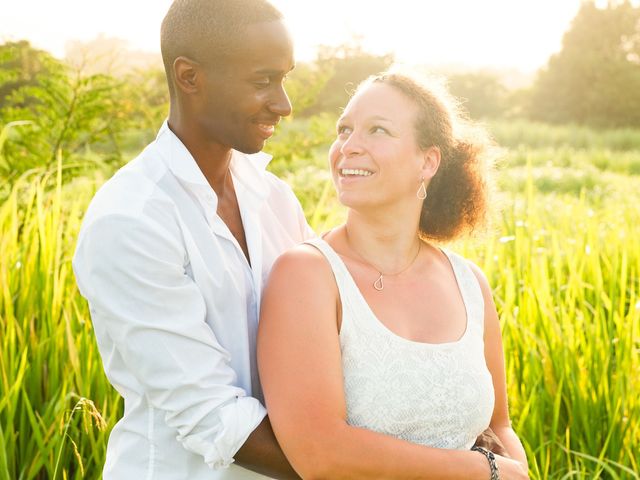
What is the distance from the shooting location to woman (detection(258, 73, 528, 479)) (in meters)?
2.01

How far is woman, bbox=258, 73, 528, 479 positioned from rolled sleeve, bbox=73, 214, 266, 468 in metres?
0.15

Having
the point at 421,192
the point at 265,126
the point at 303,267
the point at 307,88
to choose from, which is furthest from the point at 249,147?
the point at 307,88

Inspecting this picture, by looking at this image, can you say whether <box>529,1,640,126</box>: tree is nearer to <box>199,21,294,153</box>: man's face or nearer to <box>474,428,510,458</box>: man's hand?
<box>474,428,510,458</box>: man's hand

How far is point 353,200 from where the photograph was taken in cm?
235

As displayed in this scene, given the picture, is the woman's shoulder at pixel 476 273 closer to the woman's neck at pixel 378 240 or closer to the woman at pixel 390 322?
the woman at pixel 390 322

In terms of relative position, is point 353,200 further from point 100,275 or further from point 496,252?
point 496,252

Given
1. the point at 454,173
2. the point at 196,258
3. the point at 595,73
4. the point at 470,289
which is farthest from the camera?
the point at 595,73

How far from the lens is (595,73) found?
37875 millimetres

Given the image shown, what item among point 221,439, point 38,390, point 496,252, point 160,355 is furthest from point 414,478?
point 496,252

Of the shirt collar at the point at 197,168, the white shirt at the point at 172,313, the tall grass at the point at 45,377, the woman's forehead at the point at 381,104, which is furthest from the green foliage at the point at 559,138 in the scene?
the white shirt at the point at 172,313

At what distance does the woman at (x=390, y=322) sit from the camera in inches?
79.0

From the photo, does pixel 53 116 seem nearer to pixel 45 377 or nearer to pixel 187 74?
pixel 45 377

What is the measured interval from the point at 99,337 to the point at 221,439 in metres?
0.42

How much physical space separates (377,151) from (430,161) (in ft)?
0.80
